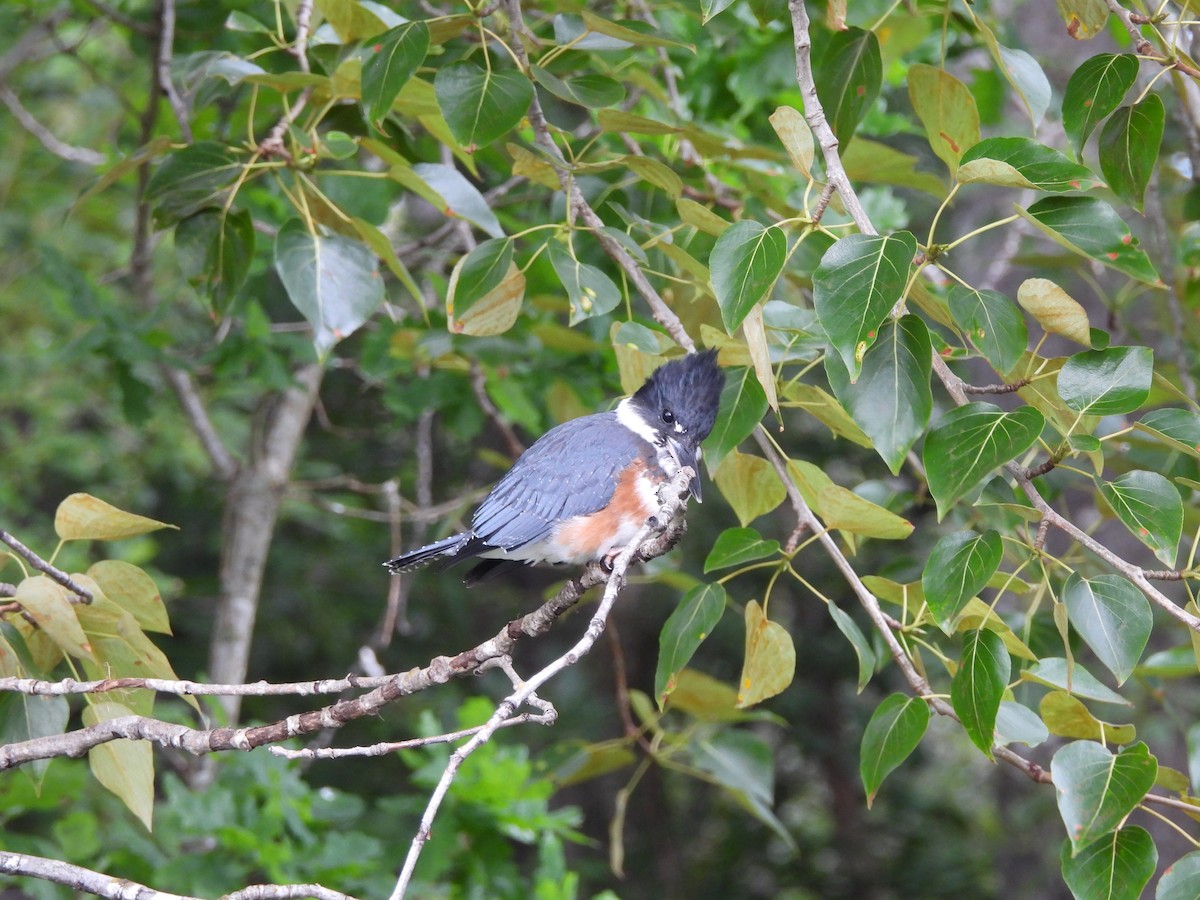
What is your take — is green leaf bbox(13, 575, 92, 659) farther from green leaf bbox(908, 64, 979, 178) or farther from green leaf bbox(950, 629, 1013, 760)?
green leaf bbox(908, 64, 979, 178)

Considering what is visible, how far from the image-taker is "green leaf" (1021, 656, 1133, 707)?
5.52 ft

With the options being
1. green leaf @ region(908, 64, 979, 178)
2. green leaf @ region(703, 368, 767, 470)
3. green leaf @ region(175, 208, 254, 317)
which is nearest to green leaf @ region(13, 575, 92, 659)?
green leaf @ region(175, 208, 254, 317)

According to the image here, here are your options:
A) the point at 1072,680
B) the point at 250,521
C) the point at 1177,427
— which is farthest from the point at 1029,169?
the point at 250,521

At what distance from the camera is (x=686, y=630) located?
1.86 meters

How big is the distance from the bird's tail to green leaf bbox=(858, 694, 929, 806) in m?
0.82

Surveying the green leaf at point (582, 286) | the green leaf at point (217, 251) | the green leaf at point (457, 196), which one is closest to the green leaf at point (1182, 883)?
the green leaf at point (582, 286)

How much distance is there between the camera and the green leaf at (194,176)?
84.4 inches

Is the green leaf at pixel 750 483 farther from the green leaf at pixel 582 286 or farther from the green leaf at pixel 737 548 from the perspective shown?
the green leaf at pixel 582 286

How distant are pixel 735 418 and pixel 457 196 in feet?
2.28

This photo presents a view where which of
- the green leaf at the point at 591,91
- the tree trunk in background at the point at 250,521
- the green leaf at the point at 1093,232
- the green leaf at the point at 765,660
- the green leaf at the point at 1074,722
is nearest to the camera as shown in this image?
the green leaf at the point at 1093,232

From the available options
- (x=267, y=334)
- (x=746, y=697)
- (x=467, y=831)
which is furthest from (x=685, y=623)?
(x=267, y=334)

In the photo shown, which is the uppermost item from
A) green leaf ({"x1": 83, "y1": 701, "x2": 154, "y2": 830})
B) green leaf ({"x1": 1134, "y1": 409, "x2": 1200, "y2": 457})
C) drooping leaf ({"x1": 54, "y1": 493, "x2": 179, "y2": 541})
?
green leaf ({"x1": 1134, "y1": 409, "x2": 1200, "y2": 457})

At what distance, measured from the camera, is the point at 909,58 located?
11.1ft

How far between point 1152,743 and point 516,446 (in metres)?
3.45
